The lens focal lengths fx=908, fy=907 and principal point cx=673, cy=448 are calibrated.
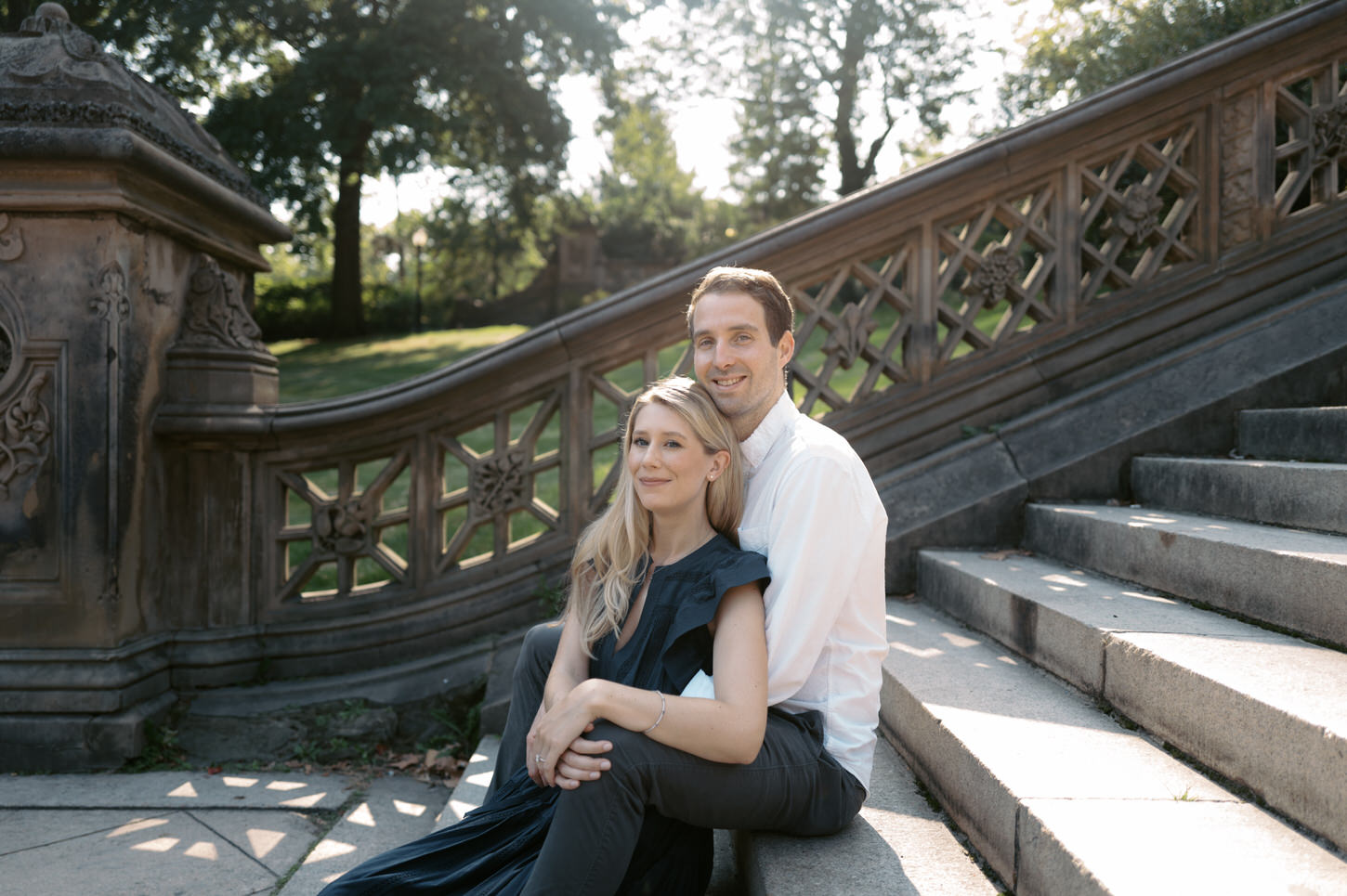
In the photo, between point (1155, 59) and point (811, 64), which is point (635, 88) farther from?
point (1155, 59)

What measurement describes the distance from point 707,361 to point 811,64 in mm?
25318

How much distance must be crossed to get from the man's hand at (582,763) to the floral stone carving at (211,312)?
3134mm

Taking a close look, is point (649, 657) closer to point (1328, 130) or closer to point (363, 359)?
point (1328, 130)

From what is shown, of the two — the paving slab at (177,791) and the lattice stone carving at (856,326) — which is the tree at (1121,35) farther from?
the paving slab at (177,791)

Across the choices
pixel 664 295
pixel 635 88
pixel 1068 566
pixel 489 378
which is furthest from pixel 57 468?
pixel 635 88

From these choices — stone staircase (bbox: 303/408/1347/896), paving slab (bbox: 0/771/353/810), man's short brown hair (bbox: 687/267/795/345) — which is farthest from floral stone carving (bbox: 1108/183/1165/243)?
paving slab (bbox: 0/771/353/810)

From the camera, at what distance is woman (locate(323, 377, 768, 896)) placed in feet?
6.89

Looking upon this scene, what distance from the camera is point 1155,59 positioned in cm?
696

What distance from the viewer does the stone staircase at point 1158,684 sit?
1.80m

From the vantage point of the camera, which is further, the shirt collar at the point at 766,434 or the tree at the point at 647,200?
the tree at the point at 647,200

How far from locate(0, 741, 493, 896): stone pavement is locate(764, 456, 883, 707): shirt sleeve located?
148 cm

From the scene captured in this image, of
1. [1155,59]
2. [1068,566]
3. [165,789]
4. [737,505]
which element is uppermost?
[1155,59]

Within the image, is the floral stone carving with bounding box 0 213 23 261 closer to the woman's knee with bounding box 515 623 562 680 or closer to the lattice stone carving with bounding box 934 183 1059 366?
the woman's knee with bounding box 515 623 562 680

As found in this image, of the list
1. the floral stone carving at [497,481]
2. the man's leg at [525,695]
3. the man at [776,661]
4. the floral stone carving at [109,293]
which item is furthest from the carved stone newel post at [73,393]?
the man at [776,661]
